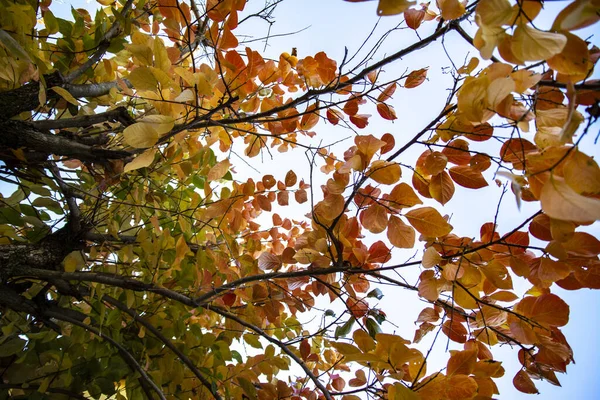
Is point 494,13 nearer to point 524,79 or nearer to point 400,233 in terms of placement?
point 524,79

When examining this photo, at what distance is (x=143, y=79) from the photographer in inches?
30.2

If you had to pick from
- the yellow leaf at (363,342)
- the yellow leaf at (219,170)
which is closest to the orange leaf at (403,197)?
the yellow leaf at (363,342)

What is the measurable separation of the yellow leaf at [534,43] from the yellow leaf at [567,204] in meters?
0.18

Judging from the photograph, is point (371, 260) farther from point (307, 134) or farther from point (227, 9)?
point (307, 134)

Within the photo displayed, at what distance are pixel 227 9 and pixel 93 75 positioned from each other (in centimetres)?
79

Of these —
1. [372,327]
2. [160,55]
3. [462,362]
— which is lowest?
[462,362]

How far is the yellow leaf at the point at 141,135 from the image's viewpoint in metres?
0.70

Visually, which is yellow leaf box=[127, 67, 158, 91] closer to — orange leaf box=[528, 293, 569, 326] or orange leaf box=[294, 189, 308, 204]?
orange leaf box=[294, 189, 308, 204]

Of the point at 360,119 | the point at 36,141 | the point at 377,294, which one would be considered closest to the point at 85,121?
the point at 36,141

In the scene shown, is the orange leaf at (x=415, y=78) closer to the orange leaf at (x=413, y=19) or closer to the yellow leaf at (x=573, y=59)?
the orange leaf at (x=413, y=19)

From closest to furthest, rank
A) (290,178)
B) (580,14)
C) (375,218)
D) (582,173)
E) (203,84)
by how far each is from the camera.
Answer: (580,14)
(582,173)
(203,84)
(375,218)
(290,178)

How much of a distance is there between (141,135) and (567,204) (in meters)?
0.73

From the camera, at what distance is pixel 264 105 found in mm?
1374

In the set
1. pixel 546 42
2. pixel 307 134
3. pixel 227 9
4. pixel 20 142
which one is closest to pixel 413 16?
pixel 227 9
